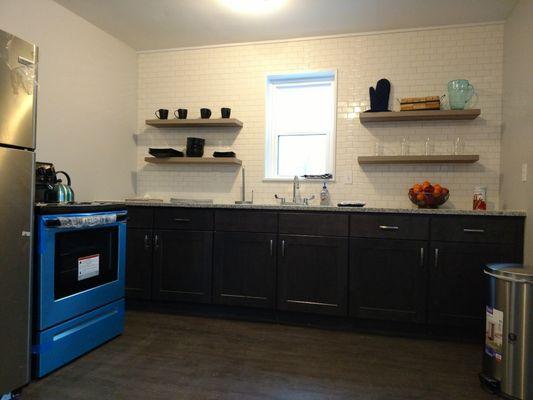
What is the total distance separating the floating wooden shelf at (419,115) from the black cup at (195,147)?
5.24 ft

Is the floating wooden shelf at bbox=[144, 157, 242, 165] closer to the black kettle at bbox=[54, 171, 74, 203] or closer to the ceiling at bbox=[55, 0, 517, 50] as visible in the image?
the ceiling at bbox=[55, 0, 517, 50]

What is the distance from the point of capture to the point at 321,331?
Result: 2.98 meters

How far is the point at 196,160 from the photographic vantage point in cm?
382

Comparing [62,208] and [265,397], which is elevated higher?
[62,208]

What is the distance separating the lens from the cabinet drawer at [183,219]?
10.6ft

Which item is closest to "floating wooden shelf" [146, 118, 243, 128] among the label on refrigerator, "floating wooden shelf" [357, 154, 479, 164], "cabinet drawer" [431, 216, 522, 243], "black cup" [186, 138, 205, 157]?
"black cup" [186, 138, 205, 157]

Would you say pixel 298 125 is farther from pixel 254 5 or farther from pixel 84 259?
pixel 84 259

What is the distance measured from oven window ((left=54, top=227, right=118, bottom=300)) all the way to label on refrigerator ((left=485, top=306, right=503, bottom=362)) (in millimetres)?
2385

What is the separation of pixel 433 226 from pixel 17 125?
268 centimetres

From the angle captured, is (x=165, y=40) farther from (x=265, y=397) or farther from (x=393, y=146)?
(x=265, y=397)

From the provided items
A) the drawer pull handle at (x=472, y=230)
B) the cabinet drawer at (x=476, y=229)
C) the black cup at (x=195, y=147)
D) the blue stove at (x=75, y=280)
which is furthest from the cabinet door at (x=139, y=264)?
the drawer pull handle at (x=472, y=230)

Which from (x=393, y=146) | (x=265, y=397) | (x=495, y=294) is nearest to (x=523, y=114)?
(x=393, y=146)

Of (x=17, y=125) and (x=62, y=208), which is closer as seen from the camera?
(x=17, y=125)

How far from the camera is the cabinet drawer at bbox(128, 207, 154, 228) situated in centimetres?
333
